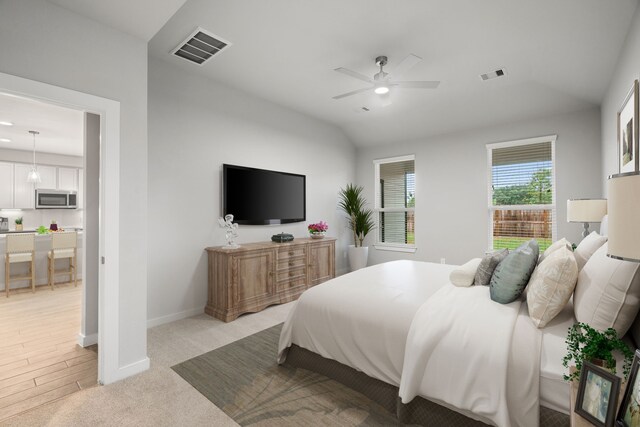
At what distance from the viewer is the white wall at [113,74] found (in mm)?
1920

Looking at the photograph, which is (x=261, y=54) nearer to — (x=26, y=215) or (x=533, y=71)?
(x=533, y=71)

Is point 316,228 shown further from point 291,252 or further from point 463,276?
point 463,276

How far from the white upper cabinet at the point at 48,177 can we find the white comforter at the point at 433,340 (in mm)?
7481

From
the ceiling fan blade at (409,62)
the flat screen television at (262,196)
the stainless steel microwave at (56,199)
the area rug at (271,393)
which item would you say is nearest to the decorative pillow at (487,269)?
the area rug at (271,393)

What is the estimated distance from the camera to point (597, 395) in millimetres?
972

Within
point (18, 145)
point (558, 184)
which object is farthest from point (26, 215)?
point (558, 184)

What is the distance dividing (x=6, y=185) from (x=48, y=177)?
2.37ft

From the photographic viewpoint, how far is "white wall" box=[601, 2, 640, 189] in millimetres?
2279

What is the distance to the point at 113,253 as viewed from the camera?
7.44 feet

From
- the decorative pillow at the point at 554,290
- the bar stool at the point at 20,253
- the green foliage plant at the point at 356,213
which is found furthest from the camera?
the green foliage plant at the point at 356,213

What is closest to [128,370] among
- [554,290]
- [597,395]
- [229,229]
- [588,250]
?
[229,229]

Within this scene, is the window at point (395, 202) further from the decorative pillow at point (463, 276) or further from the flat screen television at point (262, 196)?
the decorative pillow at point (463, 276)

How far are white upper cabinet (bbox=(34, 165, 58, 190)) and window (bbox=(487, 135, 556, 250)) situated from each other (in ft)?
29.4

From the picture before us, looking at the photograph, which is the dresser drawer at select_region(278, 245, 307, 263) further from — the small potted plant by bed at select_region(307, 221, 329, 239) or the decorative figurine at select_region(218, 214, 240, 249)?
the decorative figurine at select_region(218, 214, 240, 249)
